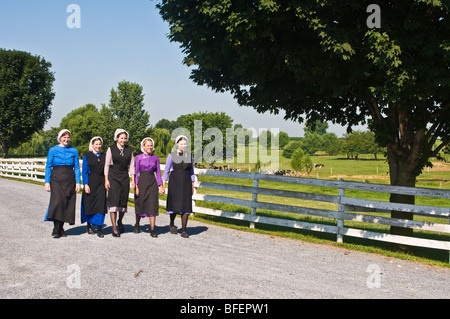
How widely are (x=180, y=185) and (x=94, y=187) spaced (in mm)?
1835

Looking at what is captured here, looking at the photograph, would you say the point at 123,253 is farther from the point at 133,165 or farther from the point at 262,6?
the point at 262,6

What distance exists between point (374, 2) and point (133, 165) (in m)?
5.88

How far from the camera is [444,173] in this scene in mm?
69312

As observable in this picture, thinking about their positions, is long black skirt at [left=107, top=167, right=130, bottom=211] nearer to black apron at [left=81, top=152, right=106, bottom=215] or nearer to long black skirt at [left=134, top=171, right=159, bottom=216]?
black apron at [left=81, top=152, right=106, bottom=215]

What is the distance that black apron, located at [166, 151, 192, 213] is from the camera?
9.30 m

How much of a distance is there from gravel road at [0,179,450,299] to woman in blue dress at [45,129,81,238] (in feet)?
1.39

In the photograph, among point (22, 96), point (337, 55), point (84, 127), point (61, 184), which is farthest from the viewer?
point (84, 127)

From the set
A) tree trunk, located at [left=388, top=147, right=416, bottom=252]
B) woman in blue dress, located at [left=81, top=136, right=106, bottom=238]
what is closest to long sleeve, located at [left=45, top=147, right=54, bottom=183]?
woman in blue dress, located at [left=81, top=136, right=106, bottom=238]

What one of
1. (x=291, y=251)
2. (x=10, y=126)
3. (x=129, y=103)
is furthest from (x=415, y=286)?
(x=129, y=103)

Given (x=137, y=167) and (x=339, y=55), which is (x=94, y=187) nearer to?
(x=137, y=167)

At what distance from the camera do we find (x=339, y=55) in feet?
24.2

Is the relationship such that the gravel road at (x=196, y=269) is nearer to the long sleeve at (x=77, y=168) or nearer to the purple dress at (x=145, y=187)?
the purple dress at (x=145, y=187)

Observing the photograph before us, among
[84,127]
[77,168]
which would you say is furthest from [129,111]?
[77,168]

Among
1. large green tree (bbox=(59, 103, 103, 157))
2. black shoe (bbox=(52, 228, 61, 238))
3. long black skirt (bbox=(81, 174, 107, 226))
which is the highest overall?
large green tree (bbox=(59, 103, 103, 157))
